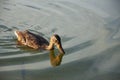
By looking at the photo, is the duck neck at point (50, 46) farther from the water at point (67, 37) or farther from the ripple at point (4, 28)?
the ripple at point (4, 28)

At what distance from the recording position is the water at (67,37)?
785 cm

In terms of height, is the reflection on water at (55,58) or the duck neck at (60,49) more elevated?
the duck neck at (60,49)

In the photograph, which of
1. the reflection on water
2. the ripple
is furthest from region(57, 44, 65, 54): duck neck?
the ripple

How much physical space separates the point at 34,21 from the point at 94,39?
225 cm

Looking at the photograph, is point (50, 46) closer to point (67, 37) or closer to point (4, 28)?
point (67, 37)

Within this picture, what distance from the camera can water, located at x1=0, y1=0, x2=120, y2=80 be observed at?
785 cm

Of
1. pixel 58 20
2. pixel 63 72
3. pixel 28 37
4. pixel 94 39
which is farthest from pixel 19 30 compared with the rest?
pixel 63 72

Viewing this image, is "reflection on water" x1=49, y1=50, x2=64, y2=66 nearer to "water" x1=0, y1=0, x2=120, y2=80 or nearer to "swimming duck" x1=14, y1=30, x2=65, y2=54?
"water" x1=0, y1=0, x2=120, y2=80

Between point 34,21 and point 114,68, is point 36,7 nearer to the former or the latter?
point 34,21

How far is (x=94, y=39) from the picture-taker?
32.4ft

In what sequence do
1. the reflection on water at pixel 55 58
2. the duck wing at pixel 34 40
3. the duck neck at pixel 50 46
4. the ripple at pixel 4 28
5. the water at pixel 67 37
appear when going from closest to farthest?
the water at pixel 67 37 → the reflection on water at pixel 55 58 → the duck neck at pixel 50 46 → the duck wing at pixel 34 40 → the ripple at pixel 4 28

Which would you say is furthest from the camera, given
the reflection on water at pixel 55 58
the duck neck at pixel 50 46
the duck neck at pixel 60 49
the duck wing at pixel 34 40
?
the duck wing at pixel 34 40

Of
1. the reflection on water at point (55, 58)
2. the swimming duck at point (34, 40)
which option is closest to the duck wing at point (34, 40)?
the swimming duck at point (34, 40)

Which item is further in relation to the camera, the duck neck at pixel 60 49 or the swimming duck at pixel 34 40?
the swimming duck at pixel 34 40
